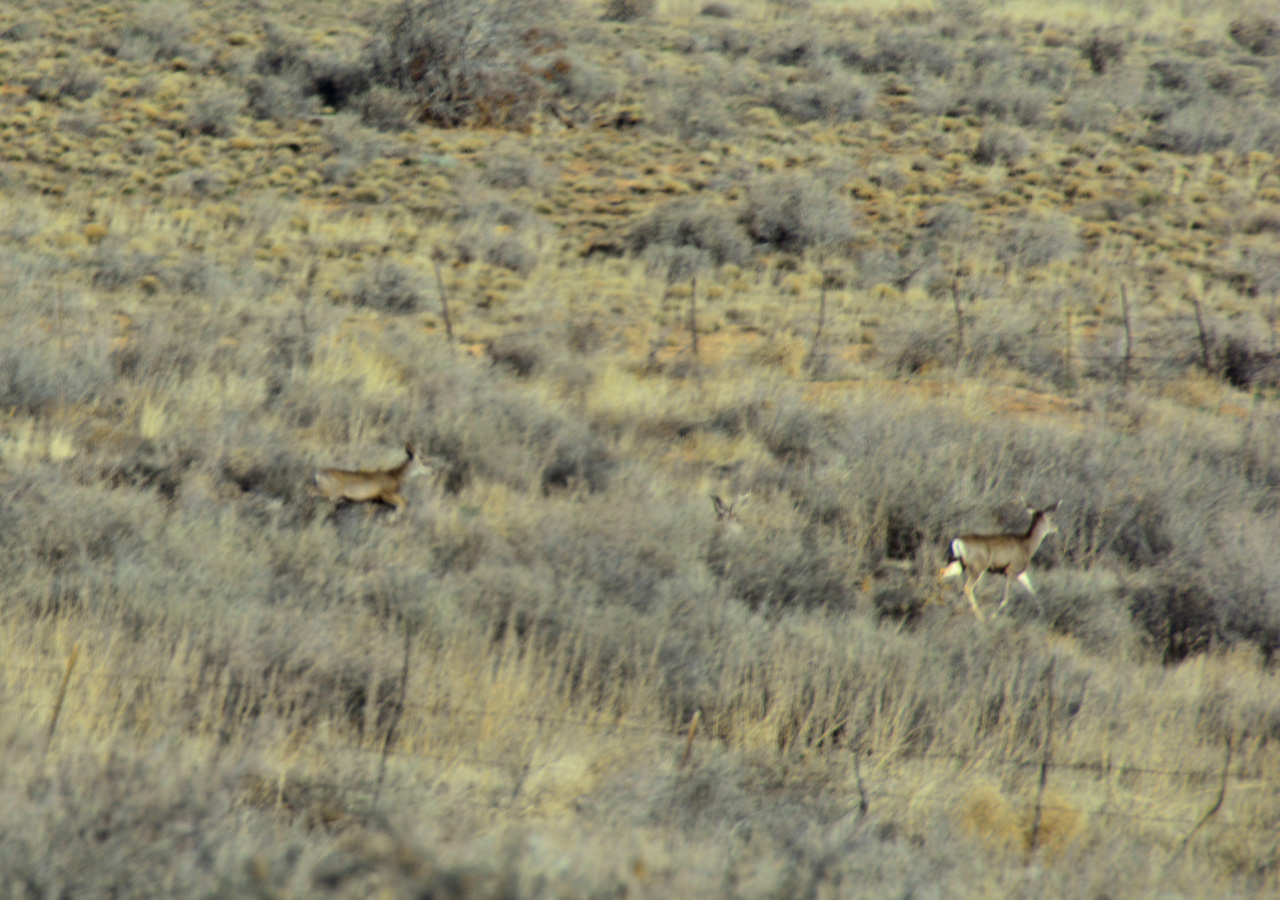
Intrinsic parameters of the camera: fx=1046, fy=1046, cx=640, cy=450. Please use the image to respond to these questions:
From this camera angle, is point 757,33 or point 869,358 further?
point 757,33

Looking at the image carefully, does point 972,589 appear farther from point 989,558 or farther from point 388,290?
point 388,290

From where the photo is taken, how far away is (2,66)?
85.4 feet

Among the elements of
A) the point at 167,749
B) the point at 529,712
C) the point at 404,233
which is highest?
the point at 167,749

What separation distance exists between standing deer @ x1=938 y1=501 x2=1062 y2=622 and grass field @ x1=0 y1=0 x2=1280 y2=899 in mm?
238

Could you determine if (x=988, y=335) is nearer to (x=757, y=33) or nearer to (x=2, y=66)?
(x=757, y=33)

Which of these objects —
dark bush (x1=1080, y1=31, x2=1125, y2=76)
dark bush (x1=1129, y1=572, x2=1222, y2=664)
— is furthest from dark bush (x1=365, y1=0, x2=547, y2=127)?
dark bush (x1=1129, y1=572, x2=1222, y2=664)

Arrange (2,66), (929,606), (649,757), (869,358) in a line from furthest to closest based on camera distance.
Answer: (2,66) < (869,358) < (929,606) < (649,757)

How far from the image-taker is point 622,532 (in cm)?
699

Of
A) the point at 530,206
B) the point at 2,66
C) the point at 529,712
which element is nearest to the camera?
the point at 529,712

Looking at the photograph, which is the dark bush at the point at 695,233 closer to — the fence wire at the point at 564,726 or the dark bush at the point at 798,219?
the dark bush at the point at 798,219

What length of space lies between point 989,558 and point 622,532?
7.97 ft

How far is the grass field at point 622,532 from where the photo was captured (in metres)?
3.79

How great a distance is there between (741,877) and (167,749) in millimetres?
2043

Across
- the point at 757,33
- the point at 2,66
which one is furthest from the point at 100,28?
the point at 757,33
